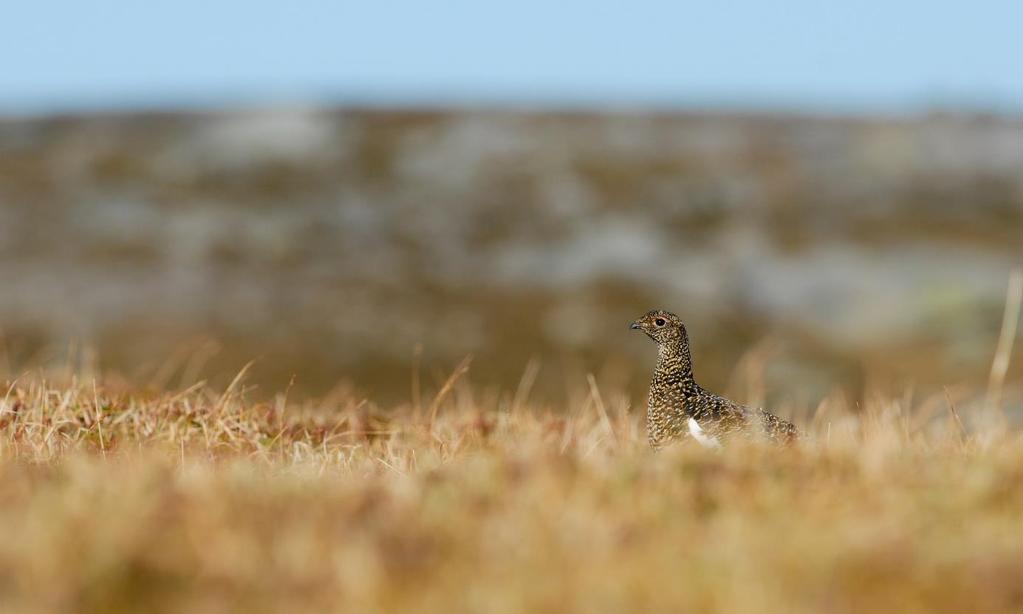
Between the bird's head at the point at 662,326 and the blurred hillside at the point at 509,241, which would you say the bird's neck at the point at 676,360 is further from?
the blurred hillside at the point at 509,241

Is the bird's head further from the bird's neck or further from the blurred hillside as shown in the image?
the blurred hillside

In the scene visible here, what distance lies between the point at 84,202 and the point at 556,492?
54770mm

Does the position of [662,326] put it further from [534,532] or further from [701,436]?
[534,532]

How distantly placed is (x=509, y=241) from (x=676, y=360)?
45.9m

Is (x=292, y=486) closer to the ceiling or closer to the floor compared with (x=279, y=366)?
closer to the ceiling

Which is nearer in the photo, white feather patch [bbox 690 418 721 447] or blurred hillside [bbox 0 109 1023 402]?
white feather patch [bbox 690 418 721 447]

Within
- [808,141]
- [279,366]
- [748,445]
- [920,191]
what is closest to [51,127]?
[279,366]

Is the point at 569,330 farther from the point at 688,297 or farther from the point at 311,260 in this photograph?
the point at 311,260

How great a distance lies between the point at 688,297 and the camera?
5091cm

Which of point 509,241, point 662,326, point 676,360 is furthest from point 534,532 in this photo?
point 509,241

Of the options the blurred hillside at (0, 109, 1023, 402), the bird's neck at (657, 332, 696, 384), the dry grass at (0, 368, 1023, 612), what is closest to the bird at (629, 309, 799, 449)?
the bird's neck at (657, 332, 696, 384)

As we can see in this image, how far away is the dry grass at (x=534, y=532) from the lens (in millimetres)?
4422

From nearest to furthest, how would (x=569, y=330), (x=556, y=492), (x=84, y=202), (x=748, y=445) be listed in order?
(x=556, y=492), (x=748, y=445), (x=569, y=330), (x=84, y=202)

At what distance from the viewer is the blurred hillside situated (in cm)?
4638
